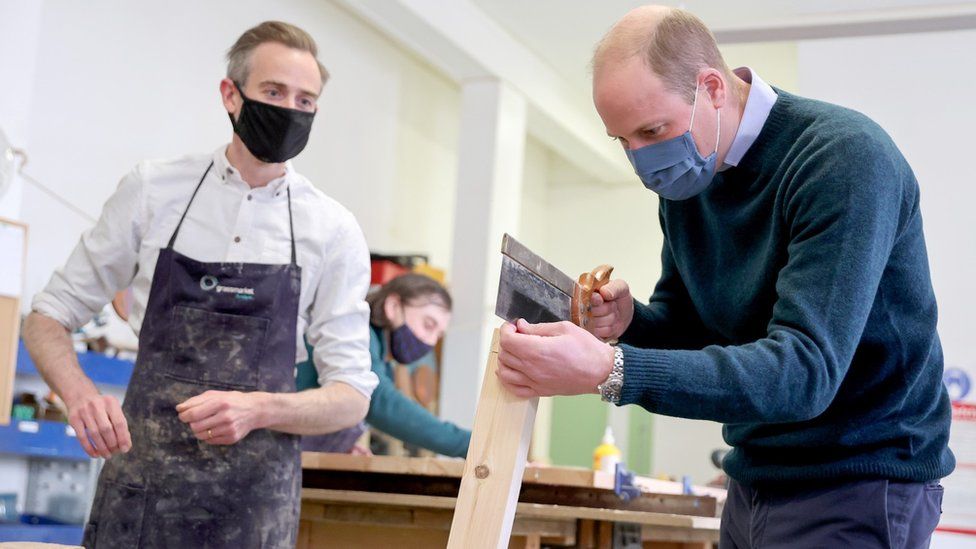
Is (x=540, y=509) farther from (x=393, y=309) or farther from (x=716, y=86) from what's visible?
(x=393, y=309)

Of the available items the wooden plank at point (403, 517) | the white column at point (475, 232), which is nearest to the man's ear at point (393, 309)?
the wooden plank at point (403, 517)

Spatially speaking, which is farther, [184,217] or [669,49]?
[184,217]

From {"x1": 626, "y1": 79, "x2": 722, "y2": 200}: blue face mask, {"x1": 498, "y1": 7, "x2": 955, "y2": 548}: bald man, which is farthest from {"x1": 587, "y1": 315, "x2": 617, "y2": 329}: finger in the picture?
{"x1": 626, "y1": 79, "x2": 722, "y2": 200}: blue face mask

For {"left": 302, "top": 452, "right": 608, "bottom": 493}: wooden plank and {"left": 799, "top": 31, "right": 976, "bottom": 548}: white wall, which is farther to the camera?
{"left": 799, "top": 31, "right": 976, "bottom": 548}: white wall

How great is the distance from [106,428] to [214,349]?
0.30 m

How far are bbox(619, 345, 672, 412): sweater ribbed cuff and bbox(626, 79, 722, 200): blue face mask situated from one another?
39 cm

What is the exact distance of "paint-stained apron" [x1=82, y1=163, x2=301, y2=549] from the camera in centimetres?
217

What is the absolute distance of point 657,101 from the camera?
1.62 metres

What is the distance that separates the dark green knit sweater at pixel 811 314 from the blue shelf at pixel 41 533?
150 inches

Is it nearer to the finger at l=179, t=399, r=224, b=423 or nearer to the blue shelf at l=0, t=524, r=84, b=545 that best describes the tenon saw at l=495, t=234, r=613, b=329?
the finger at l=179, t=399, r=224, b=423

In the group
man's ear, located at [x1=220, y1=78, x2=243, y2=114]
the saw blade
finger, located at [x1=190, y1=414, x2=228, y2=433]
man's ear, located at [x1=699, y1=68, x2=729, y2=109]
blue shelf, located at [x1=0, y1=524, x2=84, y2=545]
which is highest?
man's ear, located at [x1=220, y1=78, x2=243, y2=114]

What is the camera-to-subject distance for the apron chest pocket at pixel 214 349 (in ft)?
7.38

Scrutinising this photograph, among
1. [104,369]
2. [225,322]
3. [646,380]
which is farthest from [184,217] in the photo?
[104,369]

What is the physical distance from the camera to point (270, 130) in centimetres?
243
